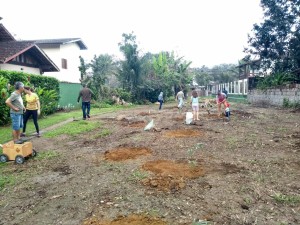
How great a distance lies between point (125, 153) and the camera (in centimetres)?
729

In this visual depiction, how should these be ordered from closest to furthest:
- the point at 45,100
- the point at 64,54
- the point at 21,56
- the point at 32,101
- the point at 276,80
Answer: the point at 32,101 → the point at 45,100 → the point at 21,56 → the point at 276,80 → the point at 64,54

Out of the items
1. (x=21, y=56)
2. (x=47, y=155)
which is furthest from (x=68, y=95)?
(x=47, y=155)

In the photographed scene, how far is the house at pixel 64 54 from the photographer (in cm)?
2875

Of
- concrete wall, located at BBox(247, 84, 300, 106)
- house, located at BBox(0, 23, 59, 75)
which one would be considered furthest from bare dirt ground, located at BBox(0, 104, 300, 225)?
concrete wall, located at BBox(247, 84, 300, 106)

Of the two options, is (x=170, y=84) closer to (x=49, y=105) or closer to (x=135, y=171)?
(x=49, y=105)

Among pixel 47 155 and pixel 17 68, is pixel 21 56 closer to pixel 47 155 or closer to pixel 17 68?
pixel 17 68

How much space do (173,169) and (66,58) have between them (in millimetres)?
26888

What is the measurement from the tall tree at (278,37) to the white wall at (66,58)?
729 inches

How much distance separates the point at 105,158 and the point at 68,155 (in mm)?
1101

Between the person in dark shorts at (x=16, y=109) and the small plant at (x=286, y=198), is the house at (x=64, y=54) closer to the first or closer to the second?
the person in dark shorts at (x=16, y=109)

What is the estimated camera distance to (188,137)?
30.5 feet

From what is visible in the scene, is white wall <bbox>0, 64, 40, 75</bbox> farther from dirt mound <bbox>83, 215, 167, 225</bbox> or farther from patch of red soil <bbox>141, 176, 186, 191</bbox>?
dirt mound <bbox>83, 215, 167, 225</bbox>

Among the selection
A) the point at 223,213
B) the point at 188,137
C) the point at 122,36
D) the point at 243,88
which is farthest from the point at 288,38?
the point at 223,213

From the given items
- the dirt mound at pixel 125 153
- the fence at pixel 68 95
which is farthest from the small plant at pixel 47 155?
the fence at pixel 68 95
